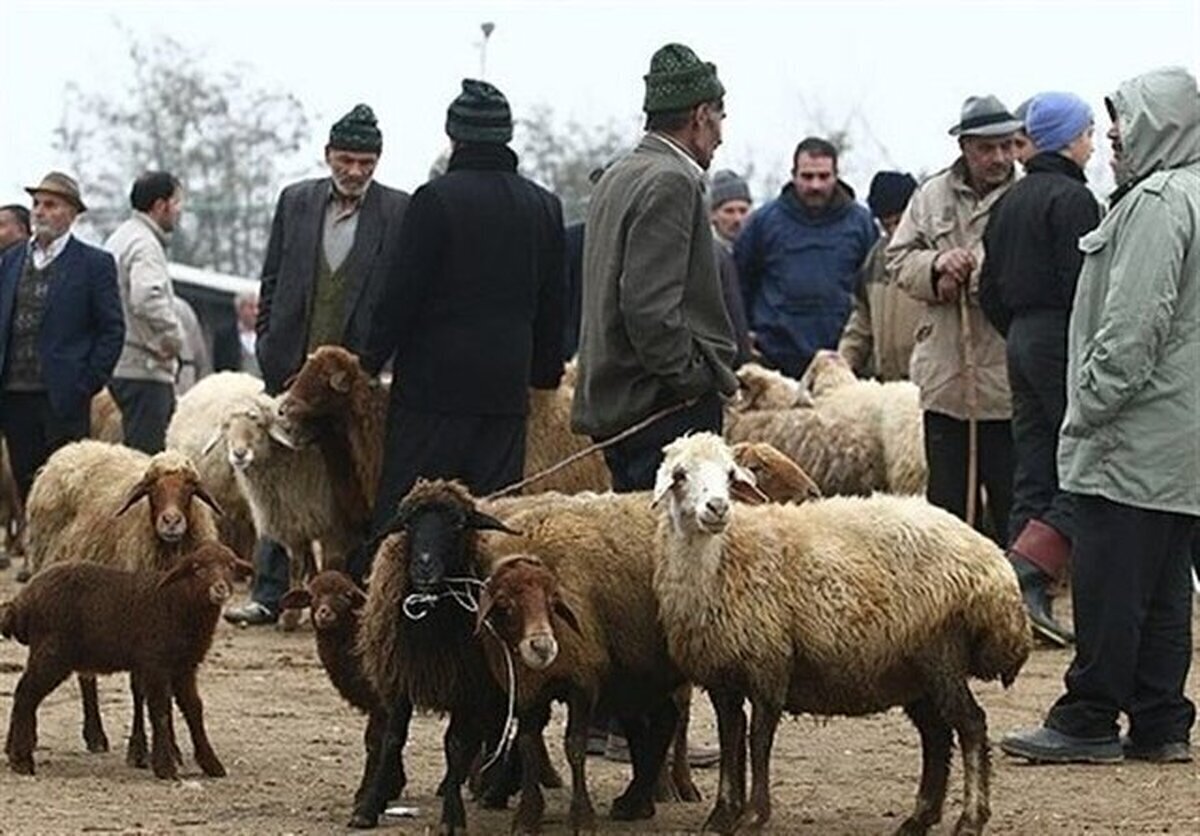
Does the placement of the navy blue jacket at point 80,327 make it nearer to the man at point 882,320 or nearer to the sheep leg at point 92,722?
the man at point 882,320

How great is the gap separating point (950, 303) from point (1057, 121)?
3.58ft

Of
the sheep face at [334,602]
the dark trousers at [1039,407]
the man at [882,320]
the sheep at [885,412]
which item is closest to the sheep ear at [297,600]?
the sheep face at [334,602]

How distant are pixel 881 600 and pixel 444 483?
1.47 meters

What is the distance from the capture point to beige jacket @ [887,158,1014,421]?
13.8 meters

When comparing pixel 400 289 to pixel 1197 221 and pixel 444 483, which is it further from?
pixel 1197 221

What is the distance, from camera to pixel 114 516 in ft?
38.3

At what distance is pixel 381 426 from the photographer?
13312 millimetres

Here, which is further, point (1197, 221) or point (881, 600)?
point (1197, 221)

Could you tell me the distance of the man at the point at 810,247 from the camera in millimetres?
17578

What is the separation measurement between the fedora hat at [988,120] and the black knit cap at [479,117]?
349 cm

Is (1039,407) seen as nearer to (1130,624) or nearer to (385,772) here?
(1130,624)

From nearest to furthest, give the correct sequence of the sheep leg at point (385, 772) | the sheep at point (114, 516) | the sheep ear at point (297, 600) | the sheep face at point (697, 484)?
the sheep face at point (697, 484) → the sheep leg at point (385, 772) → the sheep ear at point (297, 600) → the sheep at point (114, 516)

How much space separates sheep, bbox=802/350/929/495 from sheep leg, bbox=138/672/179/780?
6004 millimetres

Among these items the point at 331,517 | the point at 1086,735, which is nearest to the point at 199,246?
the point at 331,517
